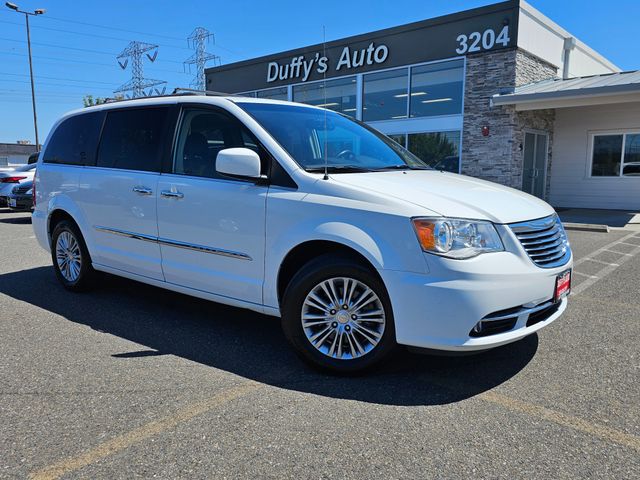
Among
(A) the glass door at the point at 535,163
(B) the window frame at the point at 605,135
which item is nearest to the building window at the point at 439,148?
(A) the glass door at the point at 535,163

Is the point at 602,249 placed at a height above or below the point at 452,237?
below

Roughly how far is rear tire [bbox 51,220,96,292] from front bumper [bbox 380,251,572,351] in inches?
143

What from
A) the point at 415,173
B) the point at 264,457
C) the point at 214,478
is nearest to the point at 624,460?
the point at 264,457

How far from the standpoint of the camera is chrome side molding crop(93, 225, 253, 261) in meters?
3.86

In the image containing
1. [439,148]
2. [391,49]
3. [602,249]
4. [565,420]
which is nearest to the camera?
[565,420]

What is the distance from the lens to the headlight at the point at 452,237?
10.0 feet

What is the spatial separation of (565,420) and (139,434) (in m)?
2.33

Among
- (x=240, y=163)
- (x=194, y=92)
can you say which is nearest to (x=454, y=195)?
(x=240, y=163)

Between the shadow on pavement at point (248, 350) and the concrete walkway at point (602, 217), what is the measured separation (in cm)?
914

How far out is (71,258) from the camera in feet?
18.4

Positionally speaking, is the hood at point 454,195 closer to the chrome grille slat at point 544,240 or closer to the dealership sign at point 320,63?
the chrome grille slat at point 544,240

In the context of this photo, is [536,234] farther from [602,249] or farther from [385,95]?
[385,95]

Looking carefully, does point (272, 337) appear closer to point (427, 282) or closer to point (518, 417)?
point (427, 282)

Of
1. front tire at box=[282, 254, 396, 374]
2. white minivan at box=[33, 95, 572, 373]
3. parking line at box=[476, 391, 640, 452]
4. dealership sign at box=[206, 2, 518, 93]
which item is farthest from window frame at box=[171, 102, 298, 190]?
dealership sign at box=[206, 2, 518, 93]
